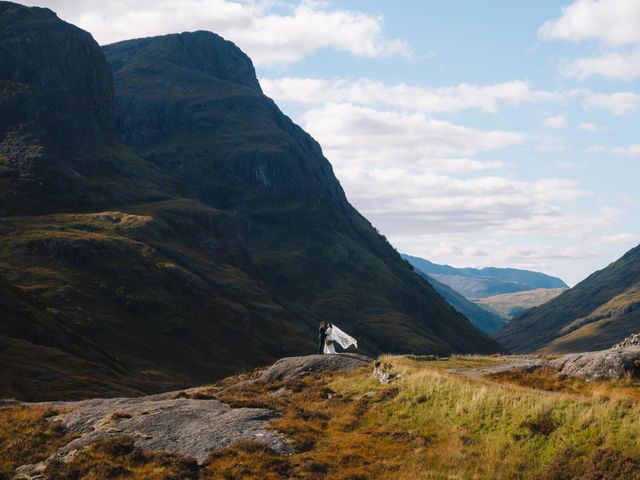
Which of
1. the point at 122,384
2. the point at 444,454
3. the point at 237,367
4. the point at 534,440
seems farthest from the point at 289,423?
the point at 237,367

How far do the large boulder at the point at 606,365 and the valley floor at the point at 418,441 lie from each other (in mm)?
1222

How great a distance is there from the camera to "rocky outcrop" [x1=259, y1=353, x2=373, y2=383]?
155 feet

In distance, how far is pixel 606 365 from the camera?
37531 mm

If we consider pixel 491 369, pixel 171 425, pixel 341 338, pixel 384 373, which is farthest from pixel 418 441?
pixel 341 338

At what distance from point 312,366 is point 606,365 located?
20.2 meters

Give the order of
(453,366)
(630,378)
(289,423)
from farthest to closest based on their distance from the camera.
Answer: (453,366) → (630,378) → (289,423)

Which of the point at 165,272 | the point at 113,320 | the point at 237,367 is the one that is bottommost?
the point at 237,367

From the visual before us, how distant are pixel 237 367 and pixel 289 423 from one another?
436 feet

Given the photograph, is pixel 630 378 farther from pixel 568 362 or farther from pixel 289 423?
pixel 289 423

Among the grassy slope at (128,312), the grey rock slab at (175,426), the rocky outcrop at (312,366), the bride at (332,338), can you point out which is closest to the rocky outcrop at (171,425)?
the grey rock slab at (175,426)

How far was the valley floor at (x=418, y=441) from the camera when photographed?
25469 millimetres

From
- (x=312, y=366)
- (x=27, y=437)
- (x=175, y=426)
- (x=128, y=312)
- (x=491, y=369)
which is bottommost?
(x=128, y=312)

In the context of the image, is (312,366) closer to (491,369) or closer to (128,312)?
(491,369)

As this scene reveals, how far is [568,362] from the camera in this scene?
136 feet
